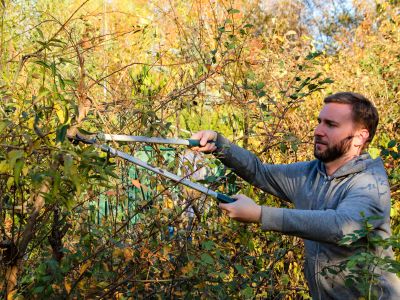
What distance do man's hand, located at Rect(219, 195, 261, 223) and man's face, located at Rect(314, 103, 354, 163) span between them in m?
0.64

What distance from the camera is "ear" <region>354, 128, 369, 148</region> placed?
3827 mm

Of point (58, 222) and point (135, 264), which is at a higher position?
point (58, 222)

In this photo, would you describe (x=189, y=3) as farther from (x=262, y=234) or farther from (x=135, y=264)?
(x=135, y=264)

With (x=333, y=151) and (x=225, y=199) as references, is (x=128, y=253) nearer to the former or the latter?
(x=225, y=199)

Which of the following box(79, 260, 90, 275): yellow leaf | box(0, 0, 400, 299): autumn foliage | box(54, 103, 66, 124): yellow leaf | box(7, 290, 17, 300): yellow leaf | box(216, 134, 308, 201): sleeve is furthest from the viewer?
box(216, 134, 308, 201): sleeve

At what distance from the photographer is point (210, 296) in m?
3.92

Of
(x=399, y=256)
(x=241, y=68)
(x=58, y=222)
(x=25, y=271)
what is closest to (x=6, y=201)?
(x=58, y=222)

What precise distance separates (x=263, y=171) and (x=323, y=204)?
518 millimetres

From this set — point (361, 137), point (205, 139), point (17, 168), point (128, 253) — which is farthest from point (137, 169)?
point (17, 168)

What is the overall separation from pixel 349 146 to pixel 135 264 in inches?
48.0

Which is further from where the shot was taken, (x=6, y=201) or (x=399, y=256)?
(x=399, y=256)

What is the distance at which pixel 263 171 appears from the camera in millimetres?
4145

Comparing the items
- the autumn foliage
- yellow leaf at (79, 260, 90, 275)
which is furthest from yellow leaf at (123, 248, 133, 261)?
yellow leaf at (79, 260, 90, 275)

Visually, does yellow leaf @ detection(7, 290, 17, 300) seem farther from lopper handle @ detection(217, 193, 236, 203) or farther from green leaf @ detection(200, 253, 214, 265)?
lopper handle @ detection(217, 193, 236, 203)
